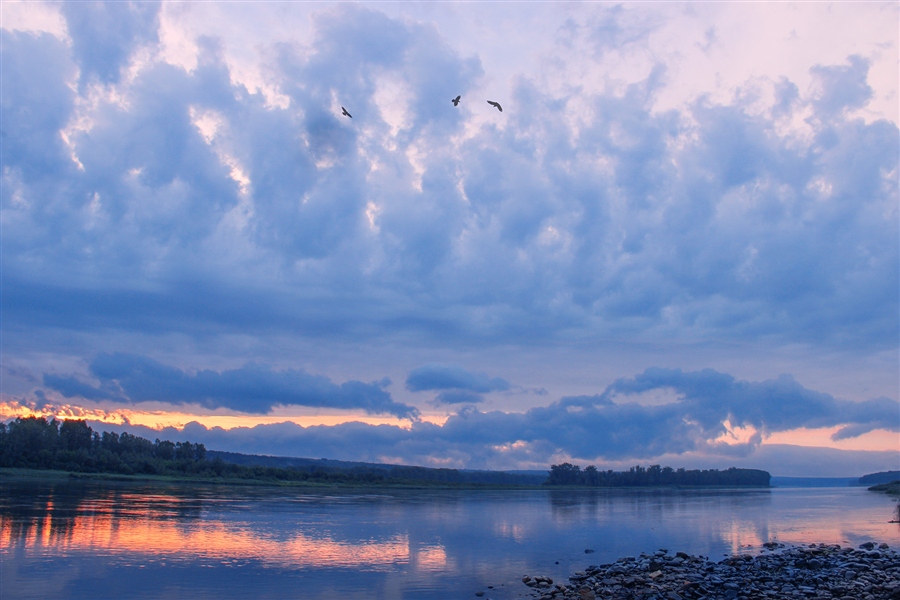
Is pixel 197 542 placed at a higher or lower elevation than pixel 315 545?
higher

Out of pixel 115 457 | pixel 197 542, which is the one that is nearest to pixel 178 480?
pixel 115 457

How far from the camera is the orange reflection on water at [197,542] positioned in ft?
118

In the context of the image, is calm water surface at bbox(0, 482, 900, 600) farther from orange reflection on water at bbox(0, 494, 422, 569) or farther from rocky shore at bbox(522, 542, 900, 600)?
rocky shore at bbox(522, 542, 900, 600)

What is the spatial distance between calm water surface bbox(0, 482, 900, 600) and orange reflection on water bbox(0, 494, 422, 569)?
107 millimetres

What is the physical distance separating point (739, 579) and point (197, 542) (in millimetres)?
31487

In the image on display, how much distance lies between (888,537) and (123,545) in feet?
181

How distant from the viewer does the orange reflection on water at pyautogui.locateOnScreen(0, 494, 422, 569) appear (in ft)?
118

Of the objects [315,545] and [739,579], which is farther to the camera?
[315,545]

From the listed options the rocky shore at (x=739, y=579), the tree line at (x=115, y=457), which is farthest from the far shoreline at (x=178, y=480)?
the rocky shore at (x=739, y=579)

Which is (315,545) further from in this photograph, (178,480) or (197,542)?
(178,480)

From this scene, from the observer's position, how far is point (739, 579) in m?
28.2

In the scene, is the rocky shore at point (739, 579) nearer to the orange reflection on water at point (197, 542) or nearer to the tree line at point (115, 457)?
the orange reflection on water at point (197, 542)

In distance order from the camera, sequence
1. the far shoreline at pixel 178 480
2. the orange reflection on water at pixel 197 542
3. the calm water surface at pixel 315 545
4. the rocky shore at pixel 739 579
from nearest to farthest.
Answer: the rocky shore at pixel 739 579 < the calm water surface at pixel 315 545 < the orange reflection on water at pixel 197 542 < the far shoreline at pixel 178 480

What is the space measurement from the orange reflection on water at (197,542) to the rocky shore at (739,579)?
10157 millimetres
